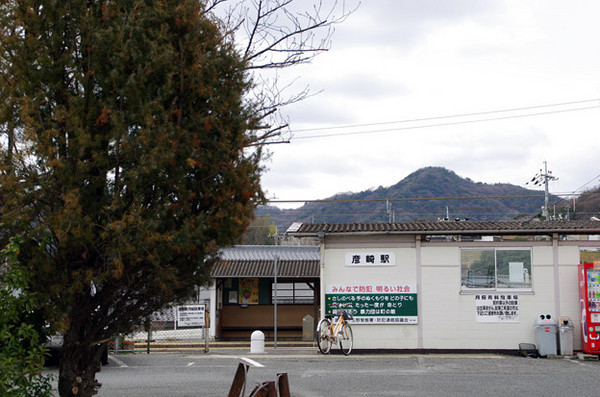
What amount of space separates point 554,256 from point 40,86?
578 inches

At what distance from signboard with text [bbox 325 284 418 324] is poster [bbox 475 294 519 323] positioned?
1.72 meters

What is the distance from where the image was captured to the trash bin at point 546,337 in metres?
16.2

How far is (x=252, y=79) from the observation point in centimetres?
734

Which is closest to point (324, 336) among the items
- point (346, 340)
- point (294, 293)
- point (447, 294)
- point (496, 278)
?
point (346, 340)

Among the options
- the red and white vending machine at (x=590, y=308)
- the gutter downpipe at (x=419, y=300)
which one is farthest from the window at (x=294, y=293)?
the red and white vending machine at (x=590, y=308)

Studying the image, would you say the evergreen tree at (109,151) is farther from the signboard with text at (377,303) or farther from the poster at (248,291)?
the poster at (248,291)

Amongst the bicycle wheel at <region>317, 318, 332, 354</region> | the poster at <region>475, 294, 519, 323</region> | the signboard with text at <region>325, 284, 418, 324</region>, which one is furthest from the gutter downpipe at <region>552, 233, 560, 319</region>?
the bicycle wheel at <region>317, 318, 332, 354</region>

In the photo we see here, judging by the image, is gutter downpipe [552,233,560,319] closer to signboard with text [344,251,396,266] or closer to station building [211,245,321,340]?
signboard with text [344,251,396,266]

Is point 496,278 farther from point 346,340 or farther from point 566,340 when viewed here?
point 346,340

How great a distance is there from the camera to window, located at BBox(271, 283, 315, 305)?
2903 cm

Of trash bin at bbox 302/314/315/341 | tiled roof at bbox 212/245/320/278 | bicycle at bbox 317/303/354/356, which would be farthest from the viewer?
tiled roof at bbox 212/245/320/278

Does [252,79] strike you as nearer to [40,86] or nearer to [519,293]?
[40,86]

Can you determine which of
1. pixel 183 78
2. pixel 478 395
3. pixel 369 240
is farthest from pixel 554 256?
pixel 183 78

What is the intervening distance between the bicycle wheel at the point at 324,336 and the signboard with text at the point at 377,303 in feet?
1.58
